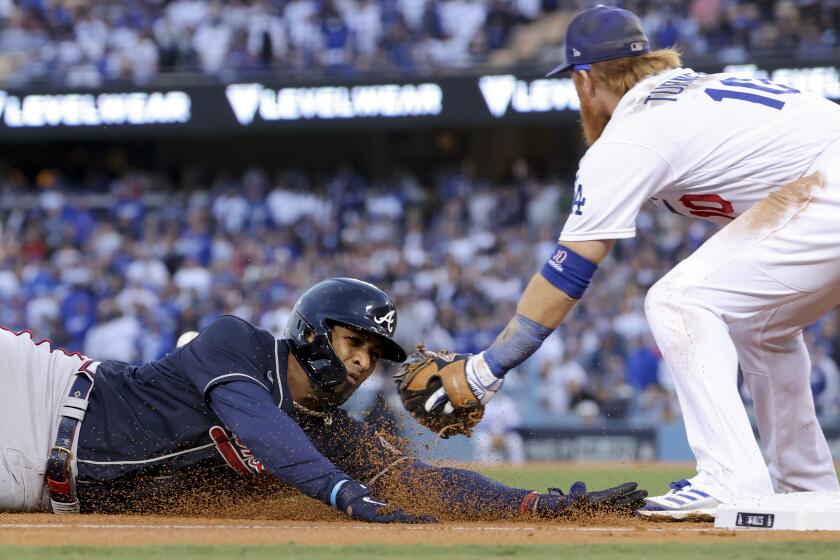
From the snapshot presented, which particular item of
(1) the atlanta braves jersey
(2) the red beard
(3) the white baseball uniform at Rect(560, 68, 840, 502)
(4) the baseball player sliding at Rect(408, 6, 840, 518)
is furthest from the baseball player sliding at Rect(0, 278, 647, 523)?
(2) the red beard

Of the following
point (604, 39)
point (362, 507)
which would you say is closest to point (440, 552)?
point (362, 507)

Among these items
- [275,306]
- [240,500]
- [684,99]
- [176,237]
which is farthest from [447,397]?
[176,237]

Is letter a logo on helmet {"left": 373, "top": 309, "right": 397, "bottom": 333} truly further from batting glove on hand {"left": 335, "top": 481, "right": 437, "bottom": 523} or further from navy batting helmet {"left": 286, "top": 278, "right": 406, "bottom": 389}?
batting glove on hand {"left": 335, "top": 481, "right": 437, "bottom": 523}

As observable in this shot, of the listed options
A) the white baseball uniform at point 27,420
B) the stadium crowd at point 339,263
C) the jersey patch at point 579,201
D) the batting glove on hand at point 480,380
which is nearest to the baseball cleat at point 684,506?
the batting glove on hand at point 480,380

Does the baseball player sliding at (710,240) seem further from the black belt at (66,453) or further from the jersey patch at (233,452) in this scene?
the black belt at (66,453)

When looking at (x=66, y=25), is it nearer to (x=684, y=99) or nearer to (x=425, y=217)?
(x=425, y=217)

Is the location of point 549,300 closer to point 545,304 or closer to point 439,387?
point 545,304
